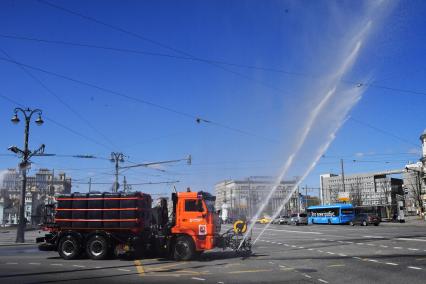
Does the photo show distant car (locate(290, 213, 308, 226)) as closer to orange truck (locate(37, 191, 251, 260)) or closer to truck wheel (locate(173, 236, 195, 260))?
orange truck (locate(37, 191, 251, 260))

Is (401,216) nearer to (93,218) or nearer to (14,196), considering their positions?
(93,218)

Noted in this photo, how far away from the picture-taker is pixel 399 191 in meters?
137

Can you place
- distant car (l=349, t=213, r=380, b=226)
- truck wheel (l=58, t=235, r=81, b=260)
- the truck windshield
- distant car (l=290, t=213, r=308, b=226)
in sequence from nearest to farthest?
1. the truck windshield
2. truck wheel (l=58, t=235, r=81, b=260)
3. distant car (l=349, t=213, r=380, b=226)
4. distant car (l=290, t=213, r=308, b=226)

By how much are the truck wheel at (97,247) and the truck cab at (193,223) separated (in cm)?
314

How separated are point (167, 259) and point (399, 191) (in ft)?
433

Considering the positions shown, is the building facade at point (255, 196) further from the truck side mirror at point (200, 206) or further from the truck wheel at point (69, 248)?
the truck wheel at point (69, 248)

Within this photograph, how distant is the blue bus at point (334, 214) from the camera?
7025cm

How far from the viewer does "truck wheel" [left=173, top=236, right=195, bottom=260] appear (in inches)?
763

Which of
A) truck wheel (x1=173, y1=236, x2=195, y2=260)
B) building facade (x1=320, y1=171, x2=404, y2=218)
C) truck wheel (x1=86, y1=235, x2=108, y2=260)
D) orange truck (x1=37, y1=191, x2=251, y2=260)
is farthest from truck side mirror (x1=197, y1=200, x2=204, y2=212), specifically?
building facade (x1=320, y1=171, x2=404, y2=218)

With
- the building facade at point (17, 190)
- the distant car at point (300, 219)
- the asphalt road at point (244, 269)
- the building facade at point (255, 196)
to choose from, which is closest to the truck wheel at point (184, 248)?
the asphalt road at point (244, 269)

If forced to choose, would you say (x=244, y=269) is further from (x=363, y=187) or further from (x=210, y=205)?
(x=363, y=187)

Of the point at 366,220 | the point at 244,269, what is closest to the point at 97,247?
the point at 244,269

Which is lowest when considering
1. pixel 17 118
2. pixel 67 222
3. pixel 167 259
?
pixel 167 259

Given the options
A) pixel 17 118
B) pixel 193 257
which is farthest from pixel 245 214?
pixel 17 118
